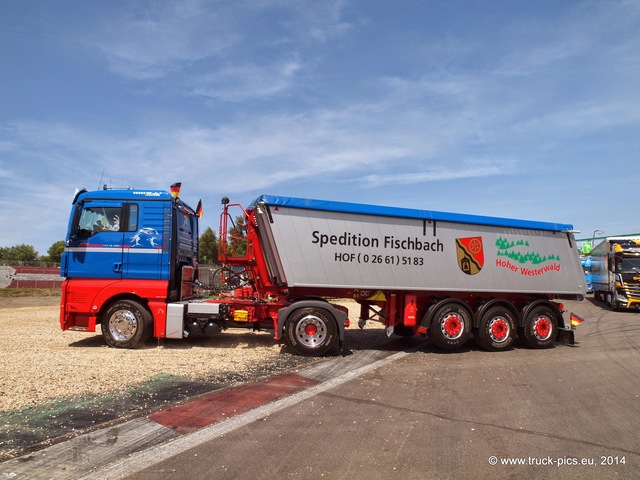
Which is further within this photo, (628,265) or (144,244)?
(628,265)

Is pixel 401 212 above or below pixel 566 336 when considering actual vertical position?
above

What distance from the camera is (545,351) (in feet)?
31.7

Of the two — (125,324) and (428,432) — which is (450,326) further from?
(125,324)

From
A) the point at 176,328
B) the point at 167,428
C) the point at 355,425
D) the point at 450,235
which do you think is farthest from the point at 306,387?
the point at 450,235

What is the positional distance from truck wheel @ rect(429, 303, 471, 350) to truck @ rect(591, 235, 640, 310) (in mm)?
14140

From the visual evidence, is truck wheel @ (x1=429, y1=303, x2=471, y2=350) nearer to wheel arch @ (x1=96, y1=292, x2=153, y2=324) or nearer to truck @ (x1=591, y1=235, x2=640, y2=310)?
wheel arch @ (x1=96, y1=292, x2=153, y2=324)

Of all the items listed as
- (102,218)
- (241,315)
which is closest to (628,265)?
(241,315)

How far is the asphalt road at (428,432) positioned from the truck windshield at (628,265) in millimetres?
14189

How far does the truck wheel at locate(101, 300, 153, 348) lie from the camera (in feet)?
28.7

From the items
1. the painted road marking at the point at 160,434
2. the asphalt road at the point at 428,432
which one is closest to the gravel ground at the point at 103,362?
the painted road marking at the point at 160,434

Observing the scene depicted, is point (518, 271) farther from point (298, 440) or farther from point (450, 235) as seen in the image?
point (298, 440)

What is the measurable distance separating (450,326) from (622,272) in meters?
14.8

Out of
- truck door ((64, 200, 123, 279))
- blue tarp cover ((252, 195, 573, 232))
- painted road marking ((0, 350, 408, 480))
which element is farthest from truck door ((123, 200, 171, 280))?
painted road marking ((0, 350, 408, 480))

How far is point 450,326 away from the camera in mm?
9219
